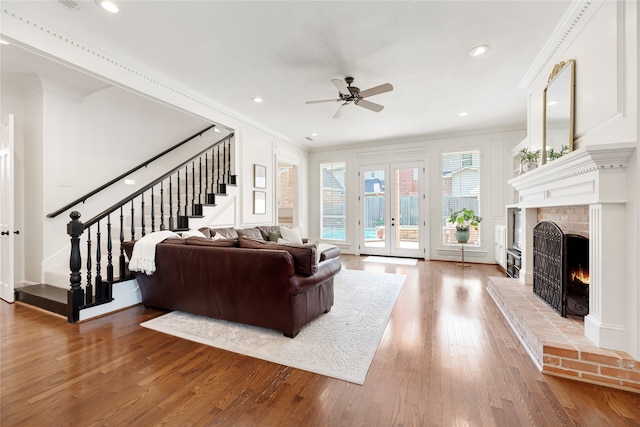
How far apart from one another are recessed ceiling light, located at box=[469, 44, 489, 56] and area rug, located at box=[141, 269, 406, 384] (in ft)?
10.0

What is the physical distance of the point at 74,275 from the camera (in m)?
2.79

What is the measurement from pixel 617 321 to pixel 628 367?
0.93ft

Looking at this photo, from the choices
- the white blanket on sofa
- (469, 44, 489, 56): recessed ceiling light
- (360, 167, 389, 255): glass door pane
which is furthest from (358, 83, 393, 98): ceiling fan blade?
(360, 167, 389, 255): glass door pane

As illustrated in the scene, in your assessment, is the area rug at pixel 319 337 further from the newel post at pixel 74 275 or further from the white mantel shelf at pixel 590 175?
the white mantel shelf at pixel 590 175

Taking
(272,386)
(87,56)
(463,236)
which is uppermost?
(87,56)

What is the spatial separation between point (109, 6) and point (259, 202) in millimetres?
3779

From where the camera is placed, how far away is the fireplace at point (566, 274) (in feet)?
7.99

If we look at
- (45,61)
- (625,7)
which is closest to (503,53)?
(625,7)

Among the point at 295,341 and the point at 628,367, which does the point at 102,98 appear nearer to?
the point at 295,341

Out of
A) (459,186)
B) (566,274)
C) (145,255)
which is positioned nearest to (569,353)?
(566,274)

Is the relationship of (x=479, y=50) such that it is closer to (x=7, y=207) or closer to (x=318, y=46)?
(x=318, y=46)

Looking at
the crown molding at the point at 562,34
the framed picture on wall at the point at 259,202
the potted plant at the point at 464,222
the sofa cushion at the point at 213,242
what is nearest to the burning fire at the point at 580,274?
the crown molding at the point at 562,34

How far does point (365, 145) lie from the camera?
7.07m

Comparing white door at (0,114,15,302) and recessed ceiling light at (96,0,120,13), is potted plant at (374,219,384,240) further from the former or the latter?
white door at (0,114,15,302)
